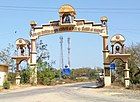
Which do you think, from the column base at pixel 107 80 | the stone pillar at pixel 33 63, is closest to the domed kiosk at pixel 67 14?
the stone pillar at pixel 33 63

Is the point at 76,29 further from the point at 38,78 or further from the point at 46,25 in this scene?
the point at 38,78

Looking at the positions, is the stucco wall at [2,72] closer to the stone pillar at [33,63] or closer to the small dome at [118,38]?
the stone pillar at [33,63]

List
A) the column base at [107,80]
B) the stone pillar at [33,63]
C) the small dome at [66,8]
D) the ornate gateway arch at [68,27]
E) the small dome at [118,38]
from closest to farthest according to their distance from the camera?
1. the small dome at [118,38]
2. the column base at [107,80]
3. the ornate gateway arch at [68,27]
4. the small dome at [66,8]
5. the stone pillar at [33,63]

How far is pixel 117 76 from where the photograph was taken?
52.1m

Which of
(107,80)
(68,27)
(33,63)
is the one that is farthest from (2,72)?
(107,80)

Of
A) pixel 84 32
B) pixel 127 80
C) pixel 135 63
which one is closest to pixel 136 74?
pixel 135 63

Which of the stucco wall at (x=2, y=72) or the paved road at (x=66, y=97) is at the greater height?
the stucco wall at (x=2, y=72)

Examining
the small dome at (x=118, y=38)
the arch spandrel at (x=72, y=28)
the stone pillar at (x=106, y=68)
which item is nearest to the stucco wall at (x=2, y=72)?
the arch spandrel at (x=72, y=28)

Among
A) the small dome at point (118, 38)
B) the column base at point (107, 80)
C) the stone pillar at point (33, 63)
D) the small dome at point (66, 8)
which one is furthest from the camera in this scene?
the stone pillar at point (33, 63)

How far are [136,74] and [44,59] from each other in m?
15.4

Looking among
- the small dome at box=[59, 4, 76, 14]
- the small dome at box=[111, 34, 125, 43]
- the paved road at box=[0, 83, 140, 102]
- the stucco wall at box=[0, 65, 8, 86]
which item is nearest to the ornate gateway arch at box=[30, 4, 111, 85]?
the small dome at box=[59, 4, 76, 14]

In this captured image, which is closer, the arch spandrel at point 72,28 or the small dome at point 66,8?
the arch spandrel at point 72,28

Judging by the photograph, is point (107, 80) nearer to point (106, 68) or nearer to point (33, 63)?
point (106, 68)

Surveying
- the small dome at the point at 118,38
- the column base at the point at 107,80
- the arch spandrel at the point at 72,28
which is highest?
the arch spandrel at the point at 72,28
